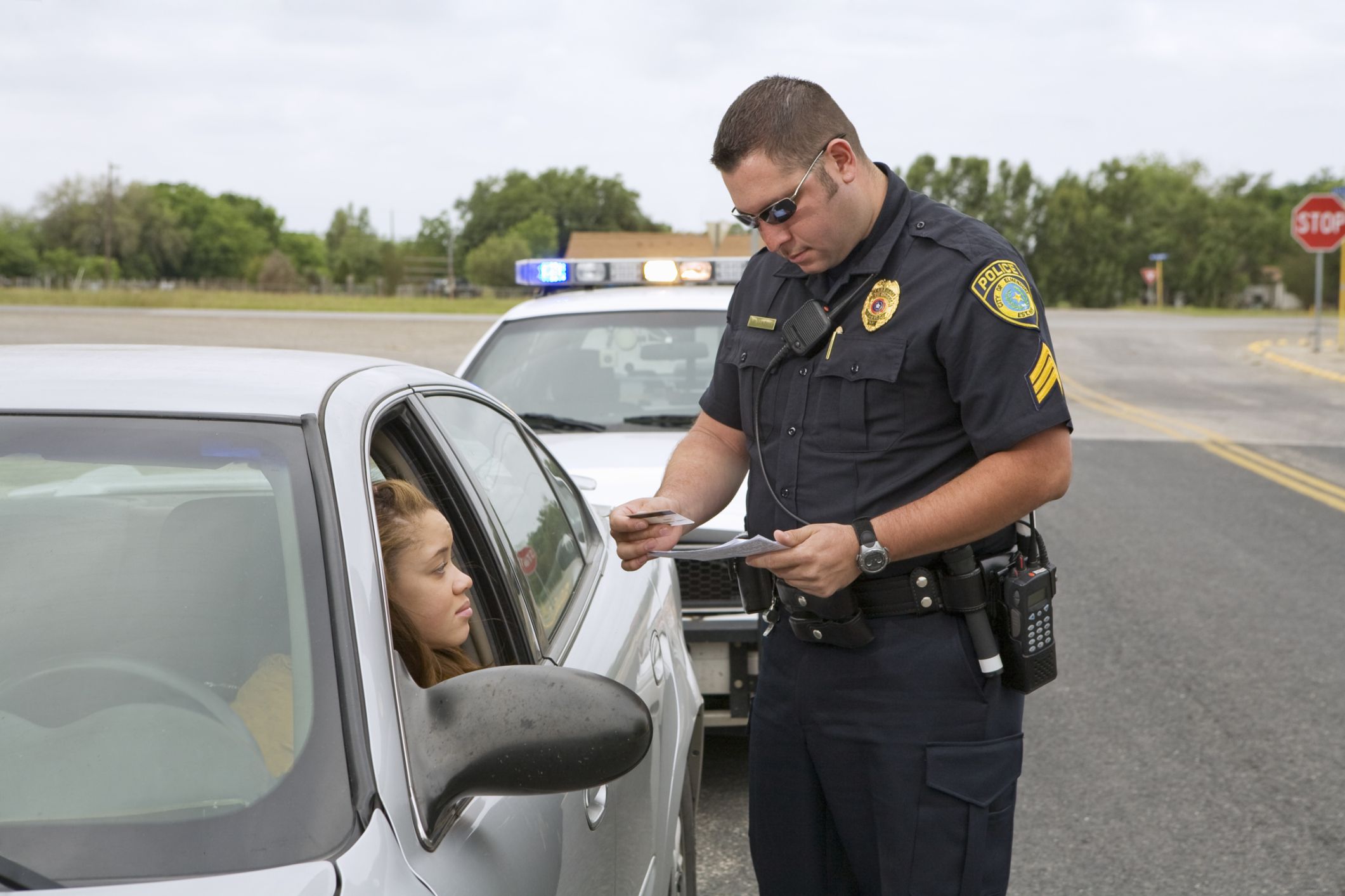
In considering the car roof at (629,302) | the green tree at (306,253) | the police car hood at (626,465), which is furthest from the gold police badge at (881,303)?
the green tree at (306,253)

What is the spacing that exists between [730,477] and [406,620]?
0.93 m

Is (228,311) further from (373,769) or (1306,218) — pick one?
(373,769)

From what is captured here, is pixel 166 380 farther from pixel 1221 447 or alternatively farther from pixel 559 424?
pixel 1221 447

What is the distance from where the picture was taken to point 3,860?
1333 millimetres

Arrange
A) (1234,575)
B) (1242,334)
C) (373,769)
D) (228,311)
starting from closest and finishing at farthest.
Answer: (373,769)
(1234,575)
(1242,334)
(228,311)

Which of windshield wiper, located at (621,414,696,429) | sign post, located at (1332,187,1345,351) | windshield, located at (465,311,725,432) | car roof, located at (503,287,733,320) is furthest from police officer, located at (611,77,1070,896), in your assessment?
sign post, located at (1332,187,1345,351)

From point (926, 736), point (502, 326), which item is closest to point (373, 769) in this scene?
point (926, 736)

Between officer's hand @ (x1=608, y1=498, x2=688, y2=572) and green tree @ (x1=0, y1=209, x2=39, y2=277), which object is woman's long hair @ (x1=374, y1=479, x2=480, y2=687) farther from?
green tree @ (x1=0, y1=209, x2=39, y2=277)

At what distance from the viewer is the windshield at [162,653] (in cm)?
139

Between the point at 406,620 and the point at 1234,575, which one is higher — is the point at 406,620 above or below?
above

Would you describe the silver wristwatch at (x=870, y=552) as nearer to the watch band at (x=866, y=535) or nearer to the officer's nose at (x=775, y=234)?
the watch band at (x=866, y=535)

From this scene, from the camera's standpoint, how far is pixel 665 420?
5242 mm

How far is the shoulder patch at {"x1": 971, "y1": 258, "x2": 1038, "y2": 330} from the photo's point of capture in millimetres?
2291

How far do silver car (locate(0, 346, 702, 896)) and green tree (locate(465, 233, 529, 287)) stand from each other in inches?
4557
